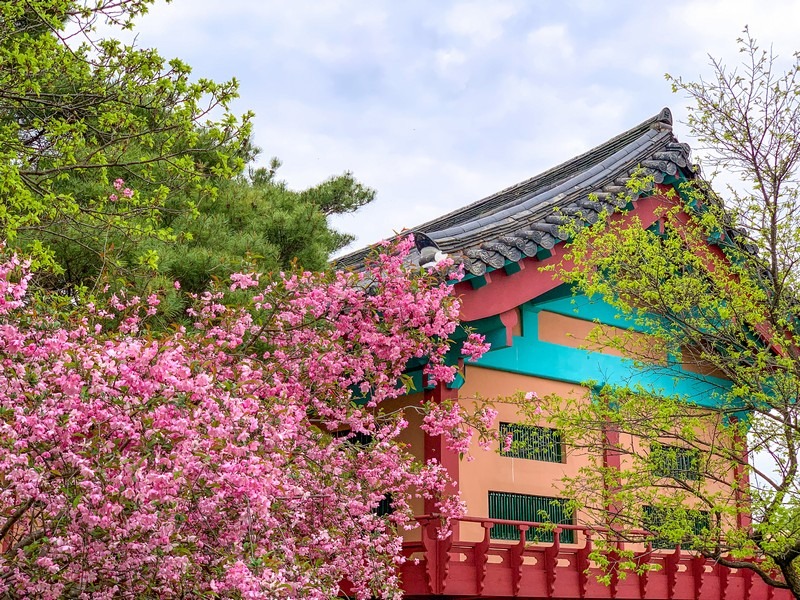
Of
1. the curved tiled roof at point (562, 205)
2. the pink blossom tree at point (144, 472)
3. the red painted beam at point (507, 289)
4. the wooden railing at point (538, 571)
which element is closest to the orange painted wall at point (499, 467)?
the wooden railing at point (538, 571)

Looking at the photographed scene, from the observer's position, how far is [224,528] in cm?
640

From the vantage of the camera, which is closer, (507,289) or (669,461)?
(669,461)

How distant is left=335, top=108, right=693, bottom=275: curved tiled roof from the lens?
10.8 m

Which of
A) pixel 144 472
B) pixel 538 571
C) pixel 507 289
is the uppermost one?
pixel 507 289

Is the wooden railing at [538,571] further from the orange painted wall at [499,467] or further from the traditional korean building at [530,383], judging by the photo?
the orange painted wall at [499,467]

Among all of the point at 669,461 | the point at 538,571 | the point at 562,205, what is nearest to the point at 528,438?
the point at 538,571

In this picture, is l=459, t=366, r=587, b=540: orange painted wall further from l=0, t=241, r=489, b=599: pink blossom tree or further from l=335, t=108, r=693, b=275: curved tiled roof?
l=0, t=241, r=489, b=599: pink blossom tree

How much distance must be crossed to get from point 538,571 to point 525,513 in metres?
1.05

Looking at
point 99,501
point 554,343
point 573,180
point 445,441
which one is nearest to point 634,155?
point 573,180

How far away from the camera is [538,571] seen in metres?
11.1

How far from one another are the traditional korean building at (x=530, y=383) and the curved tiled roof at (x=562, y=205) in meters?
Result: 0.02

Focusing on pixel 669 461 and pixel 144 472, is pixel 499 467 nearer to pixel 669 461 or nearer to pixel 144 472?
pixel 669 461

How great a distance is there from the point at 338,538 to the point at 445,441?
3123mm

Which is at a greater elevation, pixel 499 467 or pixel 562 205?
pixel 562 205
